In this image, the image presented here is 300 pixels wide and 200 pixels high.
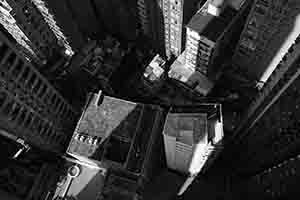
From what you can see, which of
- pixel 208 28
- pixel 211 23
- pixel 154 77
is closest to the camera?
pixel 208 28

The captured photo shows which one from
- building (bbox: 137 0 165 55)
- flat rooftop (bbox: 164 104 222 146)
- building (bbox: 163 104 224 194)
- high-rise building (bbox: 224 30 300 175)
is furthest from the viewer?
building (bbox: 137 0 165 55)

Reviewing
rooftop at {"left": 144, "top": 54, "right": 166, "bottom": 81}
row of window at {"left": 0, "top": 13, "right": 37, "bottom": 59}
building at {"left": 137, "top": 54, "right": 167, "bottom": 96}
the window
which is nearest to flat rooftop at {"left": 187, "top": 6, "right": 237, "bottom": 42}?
the window

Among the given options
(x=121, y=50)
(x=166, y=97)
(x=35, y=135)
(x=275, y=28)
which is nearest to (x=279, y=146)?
(x=275, y=28)

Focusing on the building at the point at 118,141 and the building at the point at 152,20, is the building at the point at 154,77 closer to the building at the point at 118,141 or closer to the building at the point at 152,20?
the building at the point at 152,20

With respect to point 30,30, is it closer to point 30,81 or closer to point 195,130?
point 30,81

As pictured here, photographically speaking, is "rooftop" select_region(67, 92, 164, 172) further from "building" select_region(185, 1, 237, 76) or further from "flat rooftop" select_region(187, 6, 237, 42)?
"flat rooftop" select_region(187, 6, 237, 42)

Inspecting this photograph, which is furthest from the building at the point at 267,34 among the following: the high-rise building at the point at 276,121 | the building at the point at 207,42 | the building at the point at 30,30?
the building at the point at 30,30

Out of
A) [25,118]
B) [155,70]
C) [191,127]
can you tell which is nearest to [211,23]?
[155,70]
